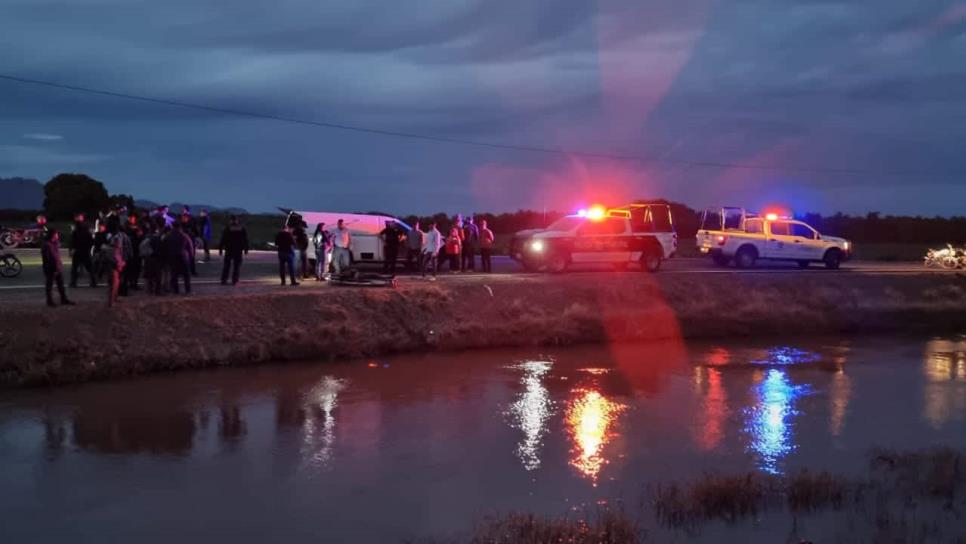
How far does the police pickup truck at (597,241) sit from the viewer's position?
25688mm

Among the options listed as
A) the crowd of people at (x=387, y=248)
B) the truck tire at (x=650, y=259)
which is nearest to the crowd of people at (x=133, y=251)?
the crowd of people at (x=387, y=248)

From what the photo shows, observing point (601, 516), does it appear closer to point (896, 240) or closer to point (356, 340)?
point (356, 340)

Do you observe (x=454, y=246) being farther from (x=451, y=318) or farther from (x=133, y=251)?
(x=133, y=251)

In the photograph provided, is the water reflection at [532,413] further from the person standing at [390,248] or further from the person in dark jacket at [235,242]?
the person in dark jacket at [235,242]

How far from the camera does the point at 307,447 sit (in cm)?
1159

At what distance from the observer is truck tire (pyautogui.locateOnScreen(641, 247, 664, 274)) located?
26.6 m

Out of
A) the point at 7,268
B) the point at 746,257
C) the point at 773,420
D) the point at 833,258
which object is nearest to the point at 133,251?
the point at 7,268

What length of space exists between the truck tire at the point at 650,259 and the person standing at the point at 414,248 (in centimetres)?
718

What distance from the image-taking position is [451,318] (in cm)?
2086

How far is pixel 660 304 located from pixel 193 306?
1266cm

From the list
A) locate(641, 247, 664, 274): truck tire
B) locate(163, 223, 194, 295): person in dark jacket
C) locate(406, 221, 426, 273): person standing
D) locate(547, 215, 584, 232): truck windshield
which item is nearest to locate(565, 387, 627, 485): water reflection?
locate(163, 223, 194, 295): person in dark jacket

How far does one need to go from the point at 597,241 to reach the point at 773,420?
12.7 meters

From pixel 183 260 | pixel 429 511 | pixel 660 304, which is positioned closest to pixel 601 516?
pixel 429 511

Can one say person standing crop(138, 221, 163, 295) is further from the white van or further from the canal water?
the white van
